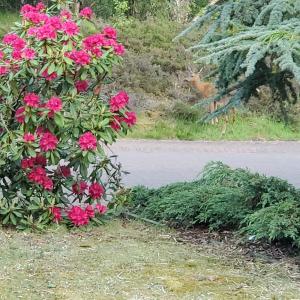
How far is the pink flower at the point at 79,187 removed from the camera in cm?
627

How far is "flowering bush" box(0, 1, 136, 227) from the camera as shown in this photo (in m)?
5.85

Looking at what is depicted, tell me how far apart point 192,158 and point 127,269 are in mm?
8289

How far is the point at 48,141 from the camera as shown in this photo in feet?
18.9

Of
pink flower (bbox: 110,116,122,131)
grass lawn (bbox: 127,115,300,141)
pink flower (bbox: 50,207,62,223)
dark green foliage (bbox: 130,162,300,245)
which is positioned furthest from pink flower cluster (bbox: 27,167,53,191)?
grass lawn (bbox: 127,115,300,141)

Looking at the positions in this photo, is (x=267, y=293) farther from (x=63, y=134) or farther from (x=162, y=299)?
(x=63, y=134)

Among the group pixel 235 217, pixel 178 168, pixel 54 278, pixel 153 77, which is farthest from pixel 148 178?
pixel 153 77

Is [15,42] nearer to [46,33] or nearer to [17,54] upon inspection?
[17,54]

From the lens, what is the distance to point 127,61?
61.8ft

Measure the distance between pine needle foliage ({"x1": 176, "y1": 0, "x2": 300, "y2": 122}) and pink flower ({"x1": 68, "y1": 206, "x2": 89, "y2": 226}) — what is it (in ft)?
5.07

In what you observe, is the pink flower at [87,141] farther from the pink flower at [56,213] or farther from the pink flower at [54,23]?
the pink flower at [54,23]

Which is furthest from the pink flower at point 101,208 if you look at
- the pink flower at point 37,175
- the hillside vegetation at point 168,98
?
the hillside vegetation at point 168,98

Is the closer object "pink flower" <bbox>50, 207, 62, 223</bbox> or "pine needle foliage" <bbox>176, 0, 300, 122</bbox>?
"pine needle foliage" <bbox>176, 0, 300, 122</bbox>

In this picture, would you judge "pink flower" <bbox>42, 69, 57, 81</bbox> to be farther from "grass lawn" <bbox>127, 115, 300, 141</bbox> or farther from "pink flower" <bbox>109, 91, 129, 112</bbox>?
"grass lawn" <bbox>127, 115, 300, 141</bbox>

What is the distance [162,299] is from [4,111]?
111 inches
